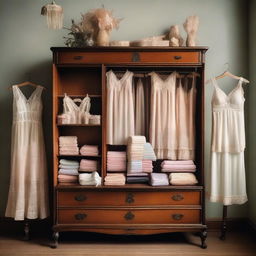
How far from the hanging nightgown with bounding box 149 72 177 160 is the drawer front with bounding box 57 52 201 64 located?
24 centimetres

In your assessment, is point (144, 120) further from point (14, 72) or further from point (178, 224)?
point (14, 72)

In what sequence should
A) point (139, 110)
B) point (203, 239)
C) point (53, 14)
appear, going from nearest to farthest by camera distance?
point (53, 14) < point (203, 239) < point (139, 110)

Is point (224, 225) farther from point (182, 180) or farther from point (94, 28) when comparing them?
point (94, 28)

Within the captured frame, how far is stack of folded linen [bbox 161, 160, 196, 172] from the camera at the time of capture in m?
3.71

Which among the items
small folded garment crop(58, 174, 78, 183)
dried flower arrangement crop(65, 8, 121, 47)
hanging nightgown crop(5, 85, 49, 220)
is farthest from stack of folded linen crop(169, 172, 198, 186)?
dried flower arrangement crop(65, 8, 121, 47)

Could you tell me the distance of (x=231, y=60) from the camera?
164 inches

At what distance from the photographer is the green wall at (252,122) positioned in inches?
157

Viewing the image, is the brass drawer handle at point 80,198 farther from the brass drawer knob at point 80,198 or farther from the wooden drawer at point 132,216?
the wooden drawer at point 132,216

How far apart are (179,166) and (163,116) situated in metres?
0.57

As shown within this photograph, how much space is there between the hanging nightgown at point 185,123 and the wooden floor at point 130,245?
927mm

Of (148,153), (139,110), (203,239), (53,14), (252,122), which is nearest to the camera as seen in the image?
(53,14)

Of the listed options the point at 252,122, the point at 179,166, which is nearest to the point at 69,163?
the point at 179,166

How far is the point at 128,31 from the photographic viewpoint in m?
4.14

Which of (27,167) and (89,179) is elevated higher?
(27,167)
